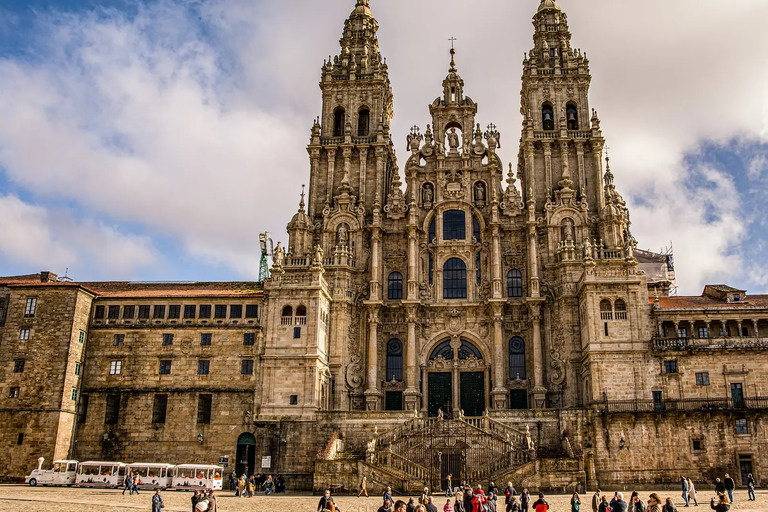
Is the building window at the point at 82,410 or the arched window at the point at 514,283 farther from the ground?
the arched window at the point at 514,283

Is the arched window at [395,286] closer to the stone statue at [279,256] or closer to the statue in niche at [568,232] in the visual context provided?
the stone statue at [279,256]

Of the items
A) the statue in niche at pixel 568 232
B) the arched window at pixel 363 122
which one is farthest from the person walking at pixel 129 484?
the statue in niche at pixel 568 232

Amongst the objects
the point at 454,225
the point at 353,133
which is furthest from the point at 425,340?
the point at 353,133

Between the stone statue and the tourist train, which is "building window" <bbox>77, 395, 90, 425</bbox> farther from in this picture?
the stone statue

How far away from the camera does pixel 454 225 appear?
57406mm

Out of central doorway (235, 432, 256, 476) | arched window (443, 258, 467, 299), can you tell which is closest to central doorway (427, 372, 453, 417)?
arched window (443, 258, 467, 299)

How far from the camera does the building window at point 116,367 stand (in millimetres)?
51094

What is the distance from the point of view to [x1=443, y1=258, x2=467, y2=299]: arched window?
56031 mm

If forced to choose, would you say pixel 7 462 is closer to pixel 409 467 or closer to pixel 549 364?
pixel 409 467

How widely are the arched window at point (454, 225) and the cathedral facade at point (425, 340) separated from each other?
0.56ft

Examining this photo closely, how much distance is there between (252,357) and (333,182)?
16033mm

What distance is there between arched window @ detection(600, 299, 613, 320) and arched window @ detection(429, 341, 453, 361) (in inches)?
450

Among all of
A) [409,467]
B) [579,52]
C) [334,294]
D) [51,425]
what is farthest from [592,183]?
[51,425]

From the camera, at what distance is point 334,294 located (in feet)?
179
